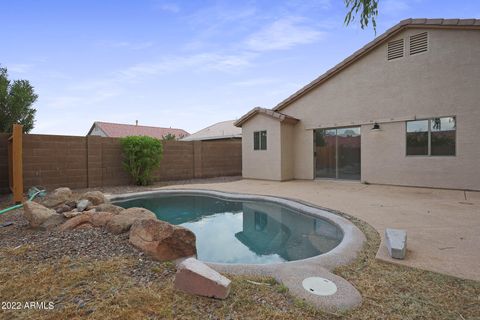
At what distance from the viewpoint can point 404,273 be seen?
2982mm

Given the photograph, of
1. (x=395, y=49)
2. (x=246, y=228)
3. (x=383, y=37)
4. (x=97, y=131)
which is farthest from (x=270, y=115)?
(x=97, y=131)

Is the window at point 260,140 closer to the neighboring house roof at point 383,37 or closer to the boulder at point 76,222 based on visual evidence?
the neighboring house roof at point 383,37

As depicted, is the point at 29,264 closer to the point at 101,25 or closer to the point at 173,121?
the point at 101,25

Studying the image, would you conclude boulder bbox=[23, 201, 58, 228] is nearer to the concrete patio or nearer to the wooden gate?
the wooden gate

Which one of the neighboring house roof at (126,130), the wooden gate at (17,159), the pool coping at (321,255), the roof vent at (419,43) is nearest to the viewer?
the pool coping at (321,255)

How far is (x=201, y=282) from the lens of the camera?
8.12 ft

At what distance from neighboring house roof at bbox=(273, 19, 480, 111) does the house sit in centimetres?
3

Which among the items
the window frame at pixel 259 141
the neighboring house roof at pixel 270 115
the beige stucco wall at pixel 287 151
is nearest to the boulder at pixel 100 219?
the beige stucco wall at pixel 287 151

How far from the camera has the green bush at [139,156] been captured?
11.0 meters

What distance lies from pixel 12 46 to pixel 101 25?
145 inches

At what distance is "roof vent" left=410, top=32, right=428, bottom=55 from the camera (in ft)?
30.1

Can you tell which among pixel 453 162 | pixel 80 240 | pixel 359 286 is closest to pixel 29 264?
pixel 80 240

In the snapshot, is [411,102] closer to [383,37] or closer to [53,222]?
[383,37]

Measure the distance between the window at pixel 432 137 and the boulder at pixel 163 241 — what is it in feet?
30.2
